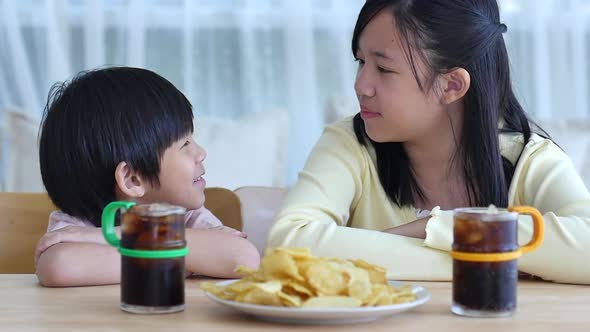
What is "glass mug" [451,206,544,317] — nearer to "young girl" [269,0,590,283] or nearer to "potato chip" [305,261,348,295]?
"potato chip" [305,261,348,295]

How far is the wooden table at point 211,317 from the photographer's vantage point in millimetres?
1001

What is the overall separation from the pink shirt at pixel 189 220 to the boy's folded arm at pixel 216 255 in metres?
0.19

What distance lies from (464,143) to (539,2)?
53.9 inches

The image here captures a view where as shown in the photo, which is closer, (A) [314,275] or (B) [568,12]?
(A) [314,275]

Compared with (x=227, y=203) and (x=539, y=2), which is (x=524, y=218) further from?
(x=539, y=2)

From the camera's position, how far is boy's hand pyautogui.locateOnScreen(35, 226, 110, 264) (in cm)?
141

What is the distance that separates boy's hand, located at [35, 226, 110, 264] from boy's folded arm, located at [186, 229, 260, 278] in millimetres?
138

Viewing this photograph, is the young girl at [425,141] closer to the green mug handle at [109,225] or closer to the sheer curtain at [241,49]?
the green mug handle at [109,225]

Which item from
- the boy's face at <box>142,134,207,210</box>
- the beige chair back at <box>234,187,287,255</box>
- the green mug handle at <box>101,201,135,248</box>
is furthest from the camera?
the beige chair back at <box>234,187,287,255</box>

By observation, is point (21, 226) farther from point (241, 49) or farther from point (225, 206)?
point (241, 49)

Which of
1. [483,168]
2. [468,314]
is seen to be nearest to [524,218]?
[483,168]

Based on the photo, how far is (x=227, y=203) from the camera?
1909 millimetres

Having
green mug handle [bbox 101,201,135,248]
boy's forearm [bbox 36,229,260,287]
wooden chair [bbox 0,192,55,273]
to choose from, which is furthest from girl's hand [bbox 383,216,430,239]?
wooden chair [bbox 0,192,55,273]

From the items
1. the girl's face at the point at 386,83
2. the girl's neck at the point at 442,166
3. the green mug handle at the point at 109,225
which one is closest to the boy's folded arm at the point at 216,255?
the green mug handle at the point at 109,225
